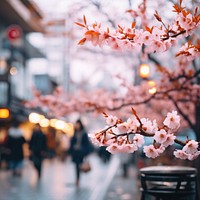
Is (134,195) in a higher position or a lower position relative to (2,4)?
lower

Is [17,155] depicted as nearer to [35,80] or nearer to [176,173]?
[176,173]

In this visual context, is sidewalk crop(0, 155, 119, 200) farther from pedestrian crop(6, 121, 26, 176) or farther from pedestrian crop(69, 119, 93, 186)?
pedestrian crop(6, 121, 26, 176)

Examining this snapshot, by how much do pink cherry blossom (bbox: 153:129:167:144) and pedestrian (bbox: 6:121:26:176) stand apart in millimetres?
17602

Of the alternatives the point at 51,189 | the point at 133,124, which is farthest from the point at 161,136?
the point at 51,189

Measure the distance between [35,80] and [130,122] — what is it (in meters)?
50.7

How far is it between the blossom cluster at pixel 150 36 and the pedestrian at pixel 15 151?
17.6 meters

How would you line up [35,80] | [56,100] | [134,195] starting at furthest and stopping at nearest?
[35,80] < [56,100] < [134,195]

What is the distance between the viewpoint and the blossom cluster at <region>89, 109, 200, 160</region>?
242 inches

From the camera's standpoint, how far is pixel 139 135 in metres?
6.41

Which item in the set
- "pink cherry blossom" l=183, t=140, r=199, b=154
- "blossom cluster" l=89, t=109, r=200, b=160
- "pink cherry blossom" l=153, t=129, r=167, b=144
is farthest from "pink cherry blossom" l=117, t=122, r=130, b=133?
"pink cherry blossom" l=183, t=140, r=199, b=154

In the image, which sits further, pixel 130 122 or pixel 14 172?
pixel 14 172

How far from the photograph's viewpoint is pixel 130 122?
248 inches

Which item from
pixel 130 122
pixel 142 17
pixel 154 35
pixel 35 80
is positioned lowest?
pixel 130 122

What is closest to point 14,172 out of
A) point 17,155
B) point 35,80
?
point 17,155
